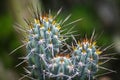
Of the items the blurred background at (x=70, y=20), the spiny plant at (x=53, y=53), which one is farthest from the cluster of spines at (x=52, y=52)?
the blurred background at (x=70, y=20)

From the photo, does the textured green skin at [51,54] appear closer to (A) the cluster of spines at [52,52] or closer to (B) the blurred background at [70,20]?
(A) the cluster of spines at [52,52]

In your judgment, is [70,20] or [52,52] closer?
[52,52]

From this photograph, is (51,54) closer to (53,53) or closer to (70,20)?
(53,53)

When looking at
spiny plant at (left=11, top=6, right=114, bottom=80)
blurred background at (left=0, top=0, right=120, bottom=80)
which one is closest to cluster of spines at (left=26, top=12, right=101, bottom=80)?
spiny plant at (left=11, top=6, right=114, bottom=80)

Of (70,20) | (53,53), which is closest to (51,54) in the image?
(53,53)

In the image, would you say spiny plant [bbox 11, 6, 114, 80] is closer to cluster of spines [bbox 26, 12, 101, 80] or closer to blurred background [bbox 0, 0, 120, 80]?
cluster of spines [bbox 26, 12, 101, 80]

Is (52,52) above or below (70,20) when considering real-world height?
below

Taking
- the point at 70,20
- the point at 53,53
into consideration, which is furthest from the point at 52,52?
the point at 70,20
